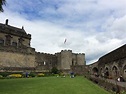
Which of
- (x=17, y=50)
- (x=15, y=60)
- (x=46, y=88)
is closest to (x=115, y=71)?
(x=46, y=88)

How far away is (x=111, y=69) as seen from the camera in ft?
106

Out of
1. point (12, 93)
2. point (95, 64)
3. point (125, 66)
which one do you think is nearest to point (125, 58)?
point (125, 66)

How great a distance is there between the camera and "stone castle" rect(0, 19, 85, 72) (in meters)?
41.2

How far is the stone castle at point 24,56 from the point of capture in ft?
135

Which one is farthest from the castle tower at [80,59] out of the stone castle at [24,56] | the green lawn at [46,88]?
the green lawn at [46,88]

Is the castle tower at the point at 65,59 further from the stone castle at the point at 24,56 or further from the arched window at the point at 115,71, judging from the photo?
the arched window at the point at 115,71

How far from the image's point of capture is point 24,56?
4522cm

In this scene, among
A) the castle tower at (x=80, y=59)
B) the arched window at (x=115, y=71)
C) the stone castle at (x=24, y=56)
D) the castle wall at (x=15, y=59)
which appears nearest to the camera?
the arched window at (x=115, y=71)

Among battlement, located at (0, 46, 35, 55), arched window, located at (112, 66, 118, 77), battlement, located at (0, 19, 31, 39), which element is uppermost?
battlement, located at (0, 19, 31, 39)

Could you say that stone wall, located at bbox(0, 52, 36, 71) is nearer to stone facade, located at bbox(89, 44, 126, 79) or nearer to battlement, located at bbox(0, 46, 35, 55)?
battlement, located at bbox(0, 46, 35, 55)

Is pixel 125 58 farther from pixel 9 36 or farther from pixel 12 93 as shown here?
pixel 9 36

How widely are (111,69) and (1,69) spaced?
1987 cm

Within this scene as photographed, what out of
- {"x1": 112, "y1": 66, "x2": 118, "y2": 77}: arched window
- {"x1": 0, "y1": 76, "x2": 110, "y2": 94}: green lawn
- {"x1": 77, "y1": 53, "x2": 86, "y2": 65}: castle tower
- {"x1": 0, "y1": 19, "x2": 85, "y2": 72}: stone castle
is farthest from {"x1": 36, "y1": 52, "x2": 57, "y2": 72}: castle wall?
{"x1": 0, "y1": 76, "x2": 110, "y2": 94}: green lawn

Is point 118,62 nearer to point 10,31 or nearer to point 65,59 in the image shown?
point 65,59
